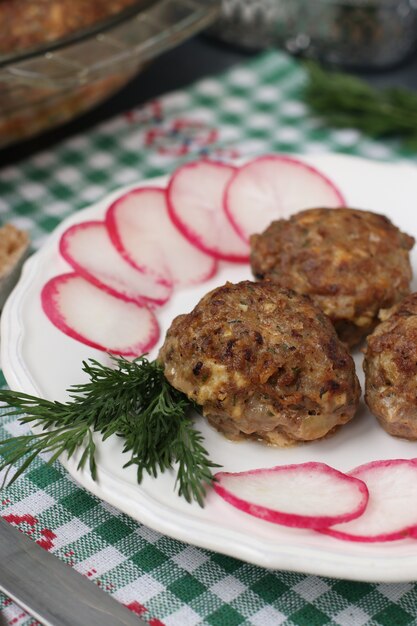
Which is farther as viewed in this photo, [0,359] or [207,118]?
[207,118]

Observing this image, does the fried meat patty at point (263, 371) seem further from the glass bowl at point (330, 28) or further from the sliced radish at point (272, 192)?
the glass bowl at point (330, 28)

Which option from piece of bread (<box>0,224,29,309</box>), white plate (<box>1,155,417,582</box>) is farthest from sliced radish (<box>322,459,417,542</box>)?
piece of bread (<box>0,224,29,309</box>)

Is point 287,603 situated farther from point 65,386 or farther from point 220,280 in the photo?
point 220,280

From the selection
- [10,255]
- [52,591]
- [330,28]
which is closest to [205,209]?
[10,255]

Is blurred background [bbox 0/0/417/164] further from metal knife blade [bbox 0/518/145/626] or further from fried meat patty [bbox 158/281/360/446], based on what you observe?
metal knife blade [bbox 0/518/145/626]

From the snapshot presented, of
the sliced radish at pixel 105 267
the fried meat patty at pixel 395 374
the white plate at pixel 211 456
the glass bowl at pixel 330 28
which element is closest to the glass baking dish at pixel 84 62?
the white plate at pixel 211 456

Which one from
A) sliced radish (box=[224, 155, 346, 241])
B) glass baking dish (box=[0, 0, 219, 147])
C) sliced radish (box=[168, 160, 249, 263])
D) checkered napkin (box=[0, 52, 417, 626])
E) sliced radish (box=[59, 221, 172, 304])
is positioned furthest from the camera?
glass baking dish (box=[0, 0, 219, 147])

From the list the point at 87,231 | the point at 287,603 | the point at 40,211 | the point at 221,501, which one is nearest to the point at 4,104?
the point at 40,211
